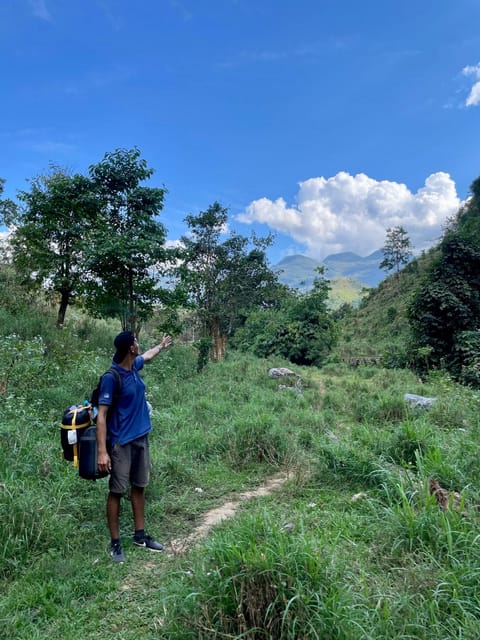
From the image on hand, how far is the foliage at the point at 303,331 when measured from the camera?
1703 centimetres

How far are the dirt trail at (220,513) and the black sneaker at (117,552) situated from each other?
14.0 inches

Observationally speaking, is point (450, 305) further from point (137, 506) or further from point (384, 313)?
point (384, 313)

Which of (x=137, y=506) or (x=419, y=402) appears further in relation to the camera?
(x=419, y=402)

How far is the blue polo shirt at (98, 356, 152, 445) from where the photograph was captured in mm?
2884

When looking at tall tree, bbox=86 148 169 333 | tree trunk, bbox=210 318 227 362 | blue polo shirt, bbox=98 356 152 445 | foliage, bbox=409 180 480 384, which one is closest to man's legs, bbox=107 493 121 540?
blue polo shirt, bbox=98 356 152 445

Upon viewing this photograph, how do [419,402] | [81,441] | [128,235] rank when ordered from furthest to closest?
[128,235]
[419,402]
[81,441]

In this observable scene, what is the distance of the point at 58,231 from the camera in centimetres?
1044

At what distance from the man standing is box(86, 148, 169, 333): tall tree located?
7400 millimetres

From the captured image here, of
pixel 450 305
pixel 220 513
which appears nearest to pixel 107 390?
pixel 220 513

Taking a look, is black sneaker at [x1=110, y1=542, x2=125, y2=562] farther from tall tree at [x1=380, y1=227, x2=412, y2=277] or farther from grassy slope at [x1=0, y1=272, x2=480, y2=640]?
tall tree at [x1=380, y1=227, x2=412, y2=277]

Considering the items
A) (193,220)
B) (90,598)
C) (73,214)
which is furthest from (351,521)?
(193,220)

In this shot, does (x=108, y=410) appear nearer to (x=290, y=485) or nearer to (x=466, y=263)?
(x=290, y=485)

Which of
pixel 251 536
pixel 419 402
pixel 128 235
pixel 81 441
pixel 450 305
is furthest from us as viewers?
pixel 450 305

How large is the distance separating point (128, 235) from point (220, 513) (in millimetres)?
8173
